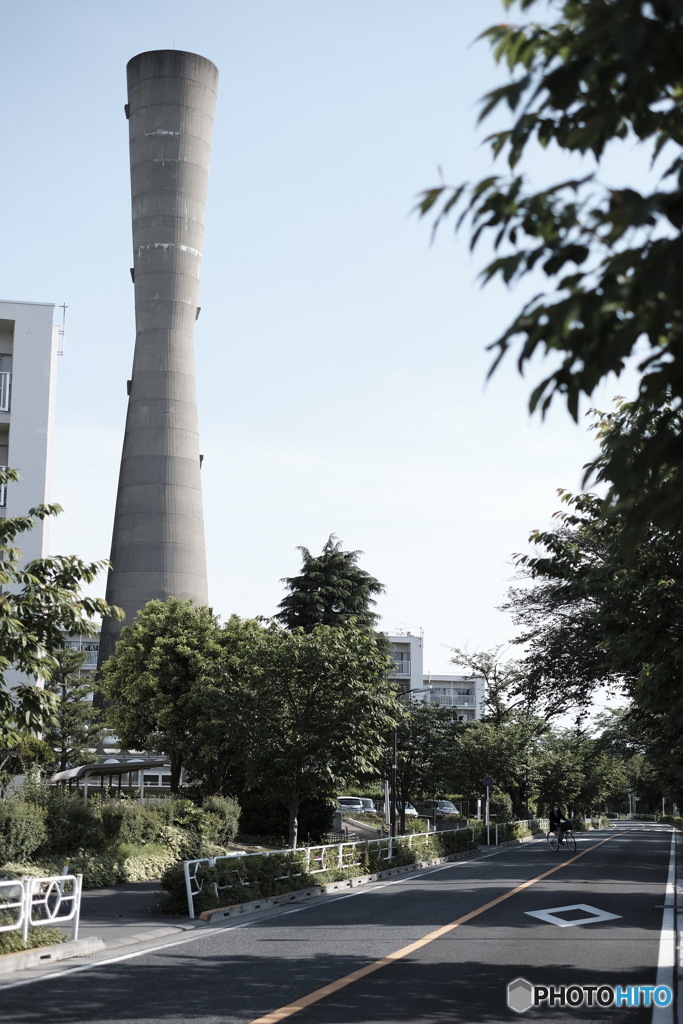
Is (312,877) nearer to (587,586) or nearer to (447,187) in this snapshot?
(587,586)

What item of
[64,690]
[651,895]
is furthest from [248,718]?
[64,690]

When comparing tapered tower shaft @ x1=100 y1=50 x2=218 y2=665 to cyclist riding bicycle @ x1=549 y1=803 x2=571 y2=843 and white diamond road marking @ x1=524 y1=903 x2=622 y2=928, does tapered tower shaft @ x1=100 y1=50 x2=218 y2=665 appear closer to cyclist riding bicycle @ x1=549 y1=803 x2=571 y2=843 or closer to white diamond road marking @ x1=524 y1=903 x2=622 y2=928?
cyclist riding bicycle @ x1=549 y1=803 x2=571 y2=843

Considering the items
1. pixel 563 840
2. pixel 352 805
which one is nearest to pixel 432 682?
pixel 352 805

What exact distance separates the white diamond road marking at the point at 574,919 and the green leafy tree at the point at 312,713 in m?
8.41

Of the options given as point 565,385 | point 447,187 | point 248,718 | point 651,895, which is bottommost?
point 651,895

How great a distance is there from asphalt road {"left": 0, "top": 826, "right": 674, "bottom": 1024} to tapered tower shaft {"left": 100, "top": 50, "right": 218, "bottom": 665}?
119 ft

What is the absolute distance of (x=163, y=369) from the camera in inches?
2247

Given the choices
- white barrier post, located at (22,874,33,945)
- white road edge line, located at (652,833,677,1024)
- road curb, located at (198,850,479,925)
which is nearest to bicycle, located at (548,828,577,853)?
road curb, located at (198,850,479,925)

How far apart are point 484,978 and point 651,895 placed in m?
12.6

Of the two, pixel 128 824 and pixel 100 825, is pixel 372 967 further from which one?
pixel 128 824

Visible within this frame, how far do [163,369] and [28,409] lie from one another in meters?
21.6

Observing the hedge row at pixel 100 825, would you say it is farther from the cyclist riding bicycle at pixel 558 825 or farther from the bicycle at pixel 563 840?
the cyclist riding bicycle at pixel 558 825

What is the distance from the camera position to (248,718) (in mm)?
27609

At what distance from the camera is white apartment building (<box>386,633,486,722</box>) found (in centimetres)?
10431
